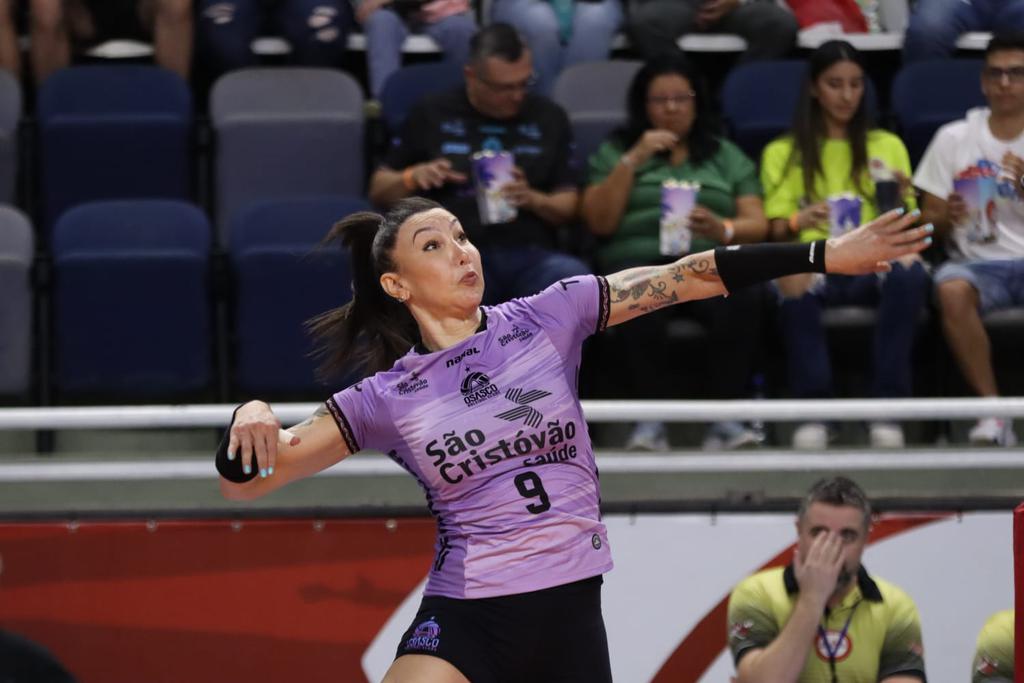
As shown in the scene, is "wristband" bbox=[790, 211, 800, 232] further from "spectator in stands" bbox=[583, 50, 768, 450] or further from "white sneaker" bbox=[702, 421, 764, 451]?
"white sneaker" bbox=[702, 421, 764, 451]

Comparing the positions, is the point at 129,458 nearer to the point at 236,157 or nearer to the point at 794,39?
the point at 236,157

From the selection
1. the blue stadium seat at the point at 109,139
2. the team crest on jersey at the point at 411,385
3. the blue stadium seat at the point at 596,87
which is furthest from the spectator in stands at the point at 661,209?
the team crest on jersey at the point at 411,385

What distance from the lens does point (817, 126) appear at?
613 cm

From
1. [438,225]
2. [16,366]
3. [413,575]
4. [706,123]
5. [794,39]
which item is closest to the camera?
[438,225]

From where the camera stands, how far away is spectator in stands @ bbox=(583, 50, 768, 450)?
18.7 feet

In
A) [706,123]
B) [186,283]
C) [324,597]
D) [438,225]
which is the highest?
[438,225]

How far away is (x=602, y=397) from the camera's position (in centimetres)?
590

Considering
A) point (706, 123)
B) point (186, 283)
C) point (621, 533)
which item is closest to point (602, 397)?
point (621, 533)

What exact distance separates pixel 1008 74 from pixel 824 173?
80 cm

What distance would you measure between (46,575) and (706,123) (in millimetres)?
2961

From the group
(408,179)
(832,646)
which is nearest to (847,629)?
(832,646)

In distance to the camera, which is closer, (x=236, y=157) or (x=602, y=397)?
(x=602, y=397)

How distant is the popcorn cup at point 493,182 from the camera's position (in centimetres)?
562

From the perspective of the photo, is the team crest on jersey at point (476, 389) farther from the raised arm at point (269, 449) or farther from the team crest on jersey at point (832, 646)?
the team crest on jersey at point (832, 646)
